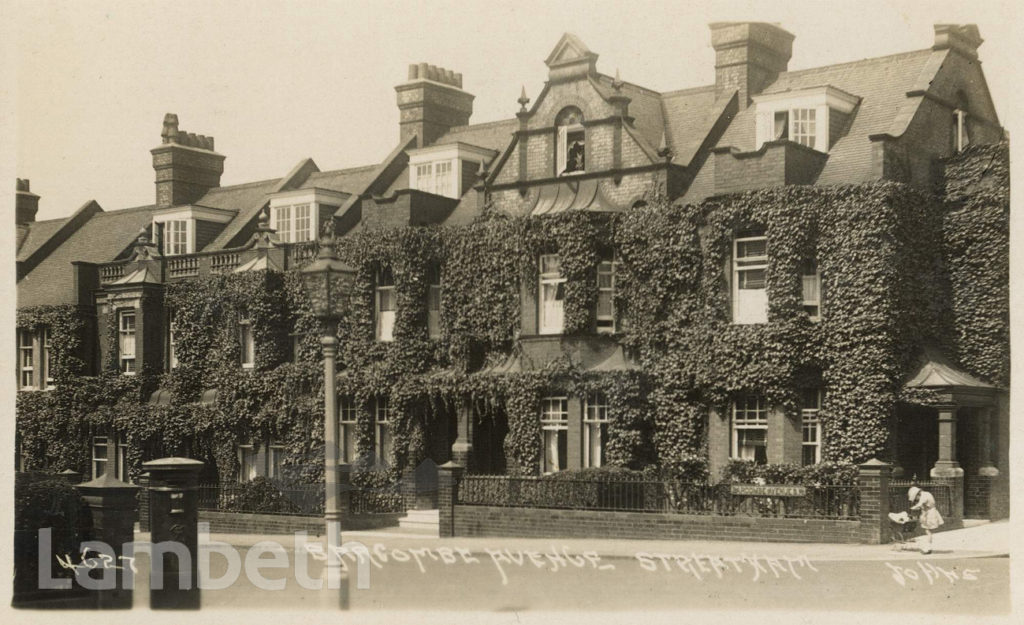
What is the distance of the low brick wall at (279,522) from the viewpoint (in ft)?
106

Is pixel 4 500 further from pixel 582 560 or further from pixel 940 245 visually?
pixel 940 245

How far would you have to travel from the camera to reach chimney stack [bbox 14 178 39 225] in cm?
4919

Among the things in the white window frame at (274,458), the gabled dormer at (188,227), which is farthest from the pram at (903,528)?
the gabled dormer at (188,227)

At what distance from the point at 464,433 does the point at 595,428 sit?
3.62m

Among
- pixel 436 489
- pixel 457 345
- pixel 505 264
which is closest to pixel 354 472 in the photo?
pixel 436 489

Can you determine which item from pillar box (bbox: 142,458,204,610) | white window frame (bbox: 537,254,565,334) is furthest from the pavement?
pillar box (bbox: 142,458,204,610)

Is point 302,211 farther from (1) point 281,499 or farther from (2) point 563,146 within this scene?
(1) point 281,499

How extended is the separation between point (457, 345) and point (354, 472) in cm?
467

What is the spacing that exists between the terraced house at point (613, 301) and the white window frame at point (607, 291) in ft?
0.32

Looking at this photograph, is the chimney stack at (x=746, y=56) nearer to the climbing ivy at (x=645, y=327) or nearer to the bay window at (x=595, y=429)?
the climbing ivy at (x=645, y=327)

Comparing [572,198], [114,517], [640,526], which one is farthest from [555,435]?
[114,517]

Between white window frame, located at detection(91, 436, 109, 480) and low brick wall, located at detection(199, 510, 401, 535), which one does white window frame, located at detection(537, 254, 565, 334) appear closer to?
low brick wall, located at detection(199, 510, 401, 535)

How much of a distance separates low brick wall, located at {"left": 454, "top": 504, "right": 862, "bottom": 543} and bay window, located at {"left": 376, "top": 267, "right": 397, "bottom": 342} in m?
8.26

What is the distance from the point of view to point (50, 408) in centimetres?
4181
